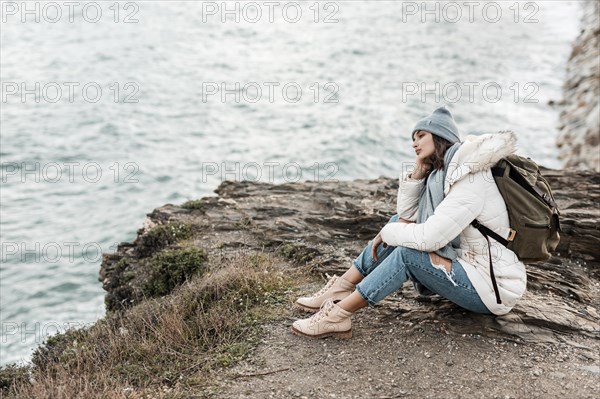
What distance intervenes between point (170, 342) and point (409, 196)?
343cm

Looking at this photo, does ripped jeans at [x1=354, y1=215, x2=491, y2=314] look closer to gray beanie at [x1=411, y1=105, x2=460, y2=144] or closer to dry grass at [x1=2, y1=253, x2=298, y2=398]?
gray beanie at [x1=411, y1=105, x2=460, y2=144]

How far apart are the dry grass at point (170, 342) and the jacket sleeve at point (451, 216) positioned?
102 inches

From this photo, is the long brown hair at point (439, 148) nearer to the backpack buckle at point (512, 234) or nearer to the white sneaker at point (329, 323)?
the backpack buckle at point (512, 234)

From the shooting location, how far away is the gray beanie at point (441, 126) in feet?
22.8

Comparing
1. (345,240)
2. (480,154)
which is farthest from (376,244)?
(345,240)

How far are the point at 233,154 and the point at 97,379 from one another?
65.1ft

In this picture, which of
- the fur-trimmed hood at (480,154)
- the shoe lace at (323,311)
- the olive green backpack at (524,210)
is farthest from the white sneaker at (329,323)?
the fur-trimmed hood at (480,154)

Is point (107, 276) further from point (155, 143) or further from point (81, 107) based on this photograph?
point (81, 107)

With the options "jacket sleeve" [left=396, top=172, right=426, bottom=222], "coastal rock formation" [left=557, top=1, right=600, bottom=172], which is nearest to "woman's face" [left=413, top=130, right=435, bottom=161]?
"jacket sleeve" [left=396, top=172, right=426, bottom=222]

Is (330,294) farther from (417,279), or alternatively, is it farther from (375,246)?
(417,279)

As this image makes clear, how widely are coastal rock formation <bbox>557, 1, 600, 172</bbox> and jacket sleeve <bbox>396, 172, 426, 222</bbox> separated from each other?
13.6 metres

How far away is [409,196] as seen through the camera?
741 centimetres

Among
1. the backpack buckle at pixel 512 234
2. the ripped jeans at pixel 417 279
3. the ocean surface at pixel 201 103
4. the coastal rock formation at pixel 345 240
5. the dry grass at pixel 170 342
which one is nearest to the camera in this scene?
the backpack buckle at pixel 512 234

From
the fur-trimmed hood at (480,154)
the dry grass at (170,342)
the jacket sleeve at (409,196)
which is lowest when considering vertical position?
the dry grass at (170,342)
